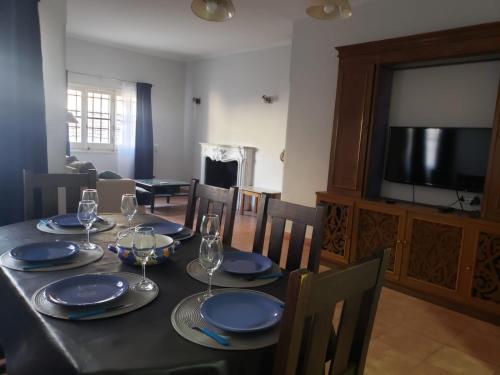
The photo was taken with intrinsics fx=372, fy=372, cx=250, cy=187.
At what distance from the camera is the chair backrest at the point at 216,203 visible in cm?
197

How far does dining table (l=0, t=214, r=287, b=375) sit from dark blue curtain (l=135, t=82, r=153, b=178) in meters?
5.84

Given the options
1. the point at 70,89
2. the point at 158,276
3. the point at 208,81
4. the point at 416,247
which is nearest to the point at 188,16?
the point at 208,81

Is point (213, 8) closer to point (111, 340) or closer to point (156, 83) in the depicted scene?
point (111, 340)

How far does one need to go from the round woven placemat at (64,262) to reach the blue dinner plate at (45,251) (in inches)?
0.7

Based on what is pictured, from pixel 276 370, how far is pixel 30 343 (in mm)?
688

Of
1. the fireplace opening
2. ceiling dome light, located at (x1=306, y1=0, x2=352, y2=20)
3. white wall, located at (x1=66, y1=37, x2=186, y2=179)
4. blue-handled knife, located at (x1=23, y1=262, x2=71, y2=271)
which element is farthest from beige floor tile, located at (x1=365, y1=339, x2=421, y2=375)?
white wall, located at (x1=66, y1=37, x2=186, y2=179)

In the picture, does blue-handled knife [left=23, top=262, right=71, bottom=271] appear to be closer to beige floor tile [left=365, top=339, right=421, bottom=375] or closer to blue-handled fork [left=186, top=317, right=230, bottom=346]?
blue-handled fork [left=186, top=317, right=230, bottom=346]

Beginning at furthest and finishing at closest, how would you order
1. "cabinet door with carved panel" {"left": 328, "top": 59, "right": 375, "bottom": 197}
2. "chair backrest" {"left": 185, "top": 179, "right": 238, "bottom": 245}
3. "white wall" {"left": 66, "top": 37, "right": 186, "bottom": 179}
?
"white wall" {"left": 66, "top": 37, "right": 186, "bottom": 179} < "cabinet door with carved panel" {"left": 328, "top": 59, "right": 375, "bottom": 197} < "chair backrest" {"left": 185, "top": 179, "right": 238, "bottom": 245}

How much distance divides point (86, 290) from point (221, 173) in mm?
5640

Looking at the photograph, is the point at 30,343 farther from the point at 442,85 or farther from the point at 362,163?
the point at 442,85

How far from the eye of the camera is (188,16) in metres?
4.61

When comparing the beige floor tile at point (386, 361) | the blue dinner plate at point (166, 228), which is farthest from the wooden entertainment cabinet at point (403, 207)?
the blue dinner plate at point (166, 228)

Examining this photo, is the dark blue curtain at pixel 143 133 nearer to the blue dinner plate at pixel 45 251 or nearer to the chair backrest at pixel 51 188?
the chair backrest at pixel 51 188

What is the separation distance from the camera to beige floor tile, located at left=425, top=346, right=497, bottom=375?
81.7 inches
